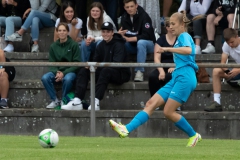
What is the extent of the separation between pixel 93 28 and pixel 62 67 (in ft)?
4.49

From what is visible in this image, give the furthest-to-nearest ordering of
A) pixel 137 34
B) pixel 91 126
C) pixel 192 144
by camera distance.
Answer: pixel 137 34 → pixel 91 126 → pixel 192 144

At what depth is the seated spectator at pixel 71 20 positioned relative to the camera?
53.4 feet

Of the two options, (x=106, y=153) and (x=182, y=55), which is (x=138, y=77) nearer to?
(x=182, y=55)

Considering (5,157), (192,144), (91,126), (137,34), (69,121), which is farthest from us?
(137,34)

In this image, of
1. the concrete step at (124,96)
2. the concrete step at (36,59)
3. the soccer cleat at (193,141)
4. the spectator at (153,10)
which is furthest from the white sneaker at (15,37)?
the soccer cleat at (193,141)

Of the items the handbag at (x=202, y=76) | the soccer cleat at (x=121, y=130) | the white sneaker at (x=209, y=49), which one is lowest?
the soccer cleat at (x=121, y=130)

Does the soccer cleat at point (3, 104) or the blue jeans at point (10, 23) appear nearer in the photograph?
the soccer cleat at point (3, 104)

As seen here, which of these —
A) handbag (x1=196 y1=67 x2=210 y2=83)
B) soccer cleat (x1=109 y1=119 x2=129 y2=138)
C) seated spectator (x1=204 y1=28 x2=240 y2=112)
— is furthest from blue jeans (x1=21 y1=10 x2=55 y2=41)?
soccer cleat (x1=109 y1=119 x2=129 y2=138)

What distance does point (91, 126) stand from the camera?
44.8 feet

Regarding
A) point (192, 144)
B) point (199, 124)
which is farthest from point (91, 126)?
point (192, 144)

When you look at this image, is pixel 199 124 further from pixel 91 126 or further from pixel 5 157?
pixel 5 157

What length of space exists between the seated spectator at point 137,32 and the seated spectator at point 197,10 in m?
0.96

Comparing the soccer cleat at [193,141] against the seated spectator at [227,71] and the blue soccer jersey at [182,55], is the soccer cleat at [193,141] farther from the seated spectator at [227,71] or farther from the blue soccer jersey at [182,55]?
the seated spectator at [227,71]

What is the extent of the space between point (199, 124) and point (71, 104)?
2537 mm
